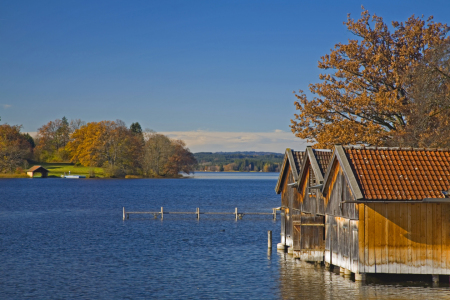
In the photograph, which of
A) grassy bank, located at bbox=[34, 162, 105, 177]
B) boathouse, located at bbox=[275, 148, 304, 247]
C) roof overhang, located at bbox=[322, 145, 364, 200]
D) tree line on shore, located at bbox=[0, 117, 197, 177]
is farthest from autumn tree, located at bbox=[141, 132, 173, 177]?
roof overhang, located at bbox=[322, 145, 364, 200]

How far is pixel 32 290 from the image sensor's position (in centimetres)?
2431

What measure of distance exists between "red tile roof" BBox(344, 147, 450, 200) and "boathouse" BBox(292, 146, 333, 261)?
3567 mm

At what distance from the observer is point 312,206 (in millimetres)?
28703

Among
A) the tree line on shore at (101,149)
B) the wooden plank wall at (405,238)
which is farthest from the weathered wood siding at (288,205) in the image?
the tree line on shore at (101,149)

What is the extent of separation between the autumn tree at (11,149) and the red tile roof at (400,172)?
502 ft

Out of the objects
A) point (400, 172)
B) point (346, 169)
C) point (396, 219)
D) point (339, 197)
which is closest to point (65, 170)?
point (339, 197)

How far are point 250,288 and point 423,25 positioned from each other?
34457 millimetres

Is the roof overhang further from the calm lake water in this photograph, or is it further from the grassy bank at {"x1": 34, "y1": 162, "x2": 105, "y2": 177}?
the grassy bank at {"x1": 34, "y1": 162, "x2": 105, "y2": 177}

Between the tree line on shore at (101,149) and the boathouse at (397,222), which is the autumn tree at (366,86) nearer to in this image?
the boathouse at (397,222)

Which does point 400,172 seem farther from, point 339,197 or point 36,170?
point 36,170

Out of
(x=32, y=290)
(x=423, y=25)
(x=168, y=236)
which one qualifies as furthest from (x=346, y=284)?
(x=423, y=25)

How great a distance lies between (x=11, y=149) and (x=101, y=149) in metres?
27.4

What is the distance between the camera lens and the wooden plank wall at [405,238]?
22.1 metres

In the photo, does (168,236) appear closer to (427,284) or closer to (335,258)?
(335,258)
